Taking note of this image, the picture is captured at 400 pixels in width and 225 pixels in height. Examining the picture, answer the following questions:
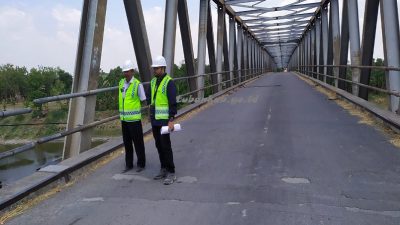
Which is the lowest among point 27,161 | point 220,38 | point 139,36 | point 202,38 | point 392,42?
point 27,161

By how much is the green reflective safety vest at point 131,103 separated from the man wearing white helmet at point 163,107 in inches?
12.9

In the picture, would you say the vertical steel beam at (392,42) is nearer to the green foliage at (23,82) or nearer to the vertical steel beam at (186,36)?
the vertical steel beam at (186,36)

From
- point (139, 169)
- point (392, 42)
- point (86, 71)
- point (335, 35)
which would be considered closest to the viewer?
point (139, 169)

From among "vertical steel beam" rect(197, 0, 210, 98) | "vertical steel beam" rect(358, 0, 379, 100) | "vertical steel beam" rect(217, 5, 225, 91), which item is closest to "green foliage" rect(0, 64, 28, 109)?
"vertical steel beam" rect(217, 5, 225, 91)

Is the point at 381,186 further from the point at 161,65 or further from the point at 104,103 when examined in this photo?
the point at 104,103

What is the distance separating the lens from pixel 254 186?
4.78 metres

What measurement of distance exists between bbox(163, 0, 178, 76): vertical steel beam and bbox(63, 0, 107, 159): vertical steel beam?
4.40 meters

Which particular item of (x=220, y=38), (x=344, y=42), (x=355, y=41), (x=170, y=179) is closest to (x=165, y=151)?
(x=170, y=179)

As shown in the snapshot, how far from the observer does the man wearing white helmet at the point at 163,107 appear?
5.20 m

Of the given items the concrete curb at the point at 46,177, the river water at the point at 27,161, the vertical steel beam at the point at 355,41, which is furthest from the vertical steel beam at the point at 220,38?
the river water at the point at 27,161

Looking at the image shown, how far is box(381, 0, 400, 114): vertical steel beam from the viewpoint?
8.45 meters

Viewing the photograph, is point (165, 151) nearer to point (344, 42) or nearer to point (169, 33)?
point (169, 33)

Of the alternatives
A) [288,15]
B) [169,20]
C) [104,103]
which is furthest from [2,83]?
[169,20]

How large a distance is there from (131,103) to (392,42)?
596 cm
